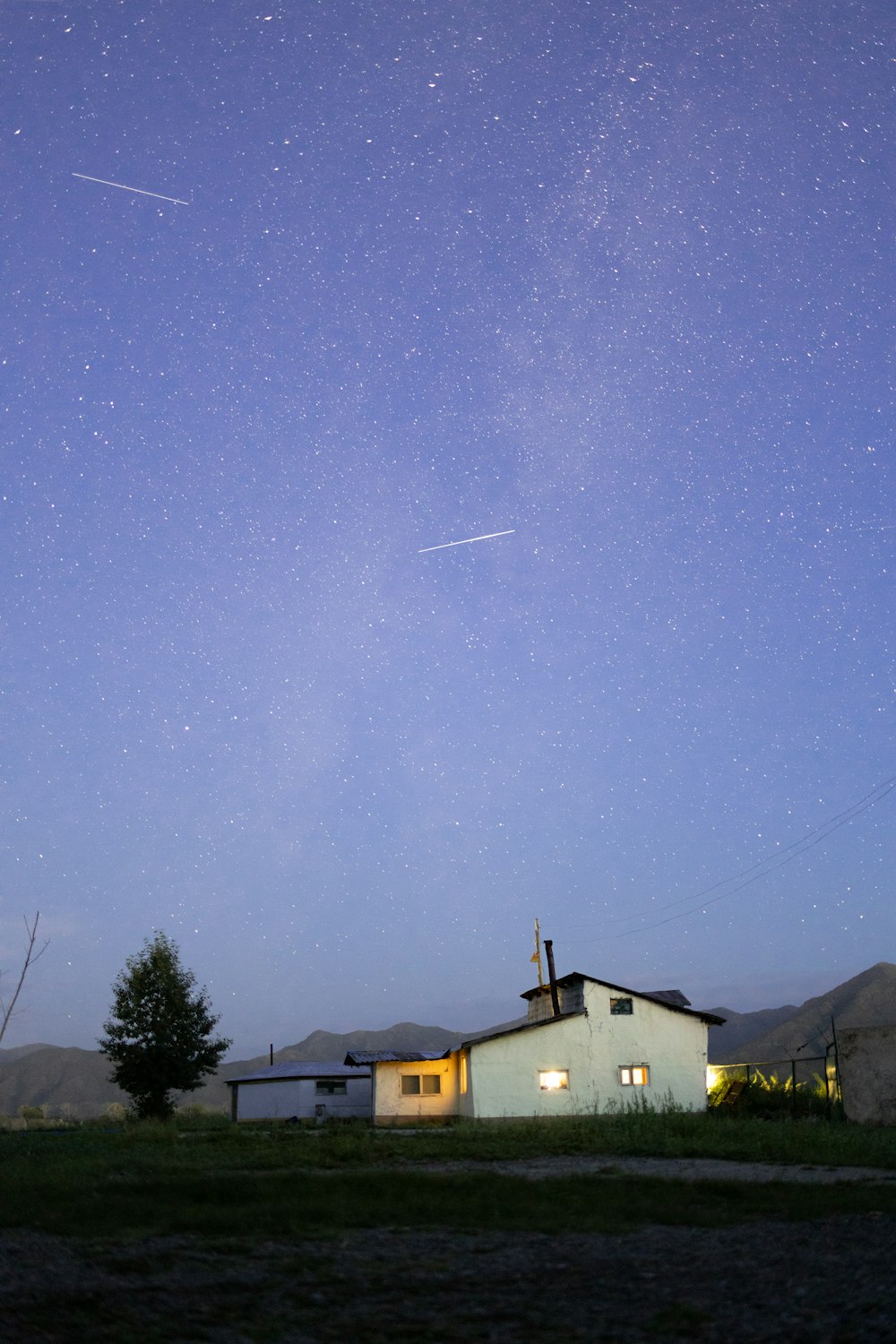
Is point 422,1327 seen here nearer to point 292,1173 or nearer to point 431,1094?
point 292,1173

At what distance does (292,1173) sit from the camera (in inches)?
652

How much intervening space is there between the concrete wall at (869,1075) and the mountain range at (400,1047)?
65.3 meters

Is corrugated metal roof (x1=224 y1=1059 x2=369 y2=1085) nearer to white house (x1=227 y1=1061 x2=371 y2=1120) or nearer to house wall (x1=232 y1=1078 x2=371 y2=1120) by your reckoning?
white house (x1=227 y1=1061 x2=371 y2=1120)

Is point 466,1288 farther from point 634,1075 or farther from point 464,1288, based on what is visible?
point 634,1075

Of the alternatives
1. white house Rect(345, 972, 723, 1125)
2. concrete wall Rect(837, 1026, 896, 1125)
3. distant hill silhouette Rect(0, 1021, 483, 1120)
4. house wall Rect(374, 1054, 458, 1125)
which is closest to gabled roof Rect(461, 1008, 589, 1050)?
white house Rect(345, 972, 723, 1125)

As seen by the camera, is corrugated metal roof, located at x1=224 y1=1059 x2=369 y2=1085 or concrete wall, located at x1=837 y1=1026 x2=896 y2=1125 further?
corrugated metal roof, located at x1=224 y1=1059 x2=369 y2=1085

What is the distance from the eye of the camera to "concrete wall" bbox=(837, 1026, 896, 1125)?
30266mm

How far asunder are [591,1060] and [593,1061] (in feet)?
0.24

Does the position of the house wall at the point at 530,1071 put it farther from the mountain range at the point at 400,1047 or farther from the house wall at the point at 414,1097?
the mountain range at the point at 400,1047

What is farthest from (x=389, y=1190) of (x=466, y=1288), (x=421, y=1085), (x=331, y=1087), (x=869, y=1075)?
(x=331, y=1087)

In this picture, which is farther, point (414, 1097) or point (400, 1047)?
point (400, 1047)

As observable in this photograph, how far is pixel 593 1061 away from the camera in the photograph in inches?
1540

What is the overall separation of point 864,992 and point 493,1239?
11400cm

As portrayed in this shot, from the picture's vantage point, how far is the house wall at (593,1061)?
126 ft
